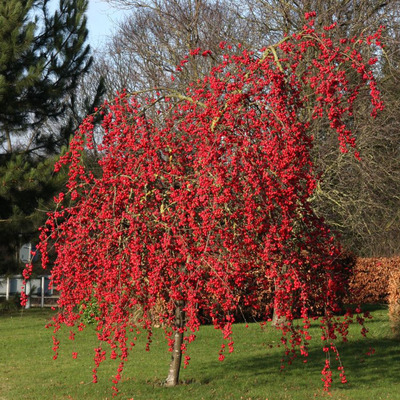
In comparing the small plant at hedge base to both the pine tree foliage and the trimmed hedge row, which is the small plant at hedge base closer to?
the trimmed hedge row

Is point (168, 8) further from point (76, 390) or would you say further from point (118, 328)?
point (118, 328)

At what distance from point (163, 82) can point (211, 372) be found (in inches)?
419

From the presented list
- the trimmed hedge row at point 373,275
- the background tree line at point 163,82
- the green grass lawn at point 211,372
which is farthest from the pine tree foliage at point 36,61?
the trimmed hedge row at point 373,275

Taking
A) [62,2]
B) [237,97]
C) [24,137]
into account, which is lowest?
[237,97]

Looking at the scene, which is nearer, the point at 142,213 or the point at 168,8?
the point at 142,213

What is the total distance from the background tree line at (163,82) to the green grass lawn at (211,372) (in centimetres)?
315

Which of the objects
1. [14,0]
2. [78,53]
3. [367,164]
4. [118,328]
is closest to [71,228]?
[118,328]

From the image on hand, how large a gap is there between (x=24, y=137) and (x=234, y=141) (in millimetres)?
14416

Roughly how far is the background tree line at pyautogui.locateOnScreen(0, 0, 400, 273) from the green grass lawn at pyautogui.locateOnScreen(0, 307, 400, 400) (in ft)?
10.3

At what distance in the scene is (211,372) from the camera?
935cm

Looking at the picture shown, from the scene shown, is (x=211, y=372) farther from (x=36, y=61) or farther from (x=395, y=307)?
(x=36, y=61)

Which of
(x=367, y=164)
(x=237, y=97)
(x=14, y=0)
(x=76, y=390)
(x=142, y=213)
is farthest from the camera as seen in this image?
(x=14, y=0)

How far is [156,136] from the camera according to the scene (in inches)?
275

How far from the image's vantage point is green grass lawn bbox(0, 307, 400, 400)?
8.12 meters
